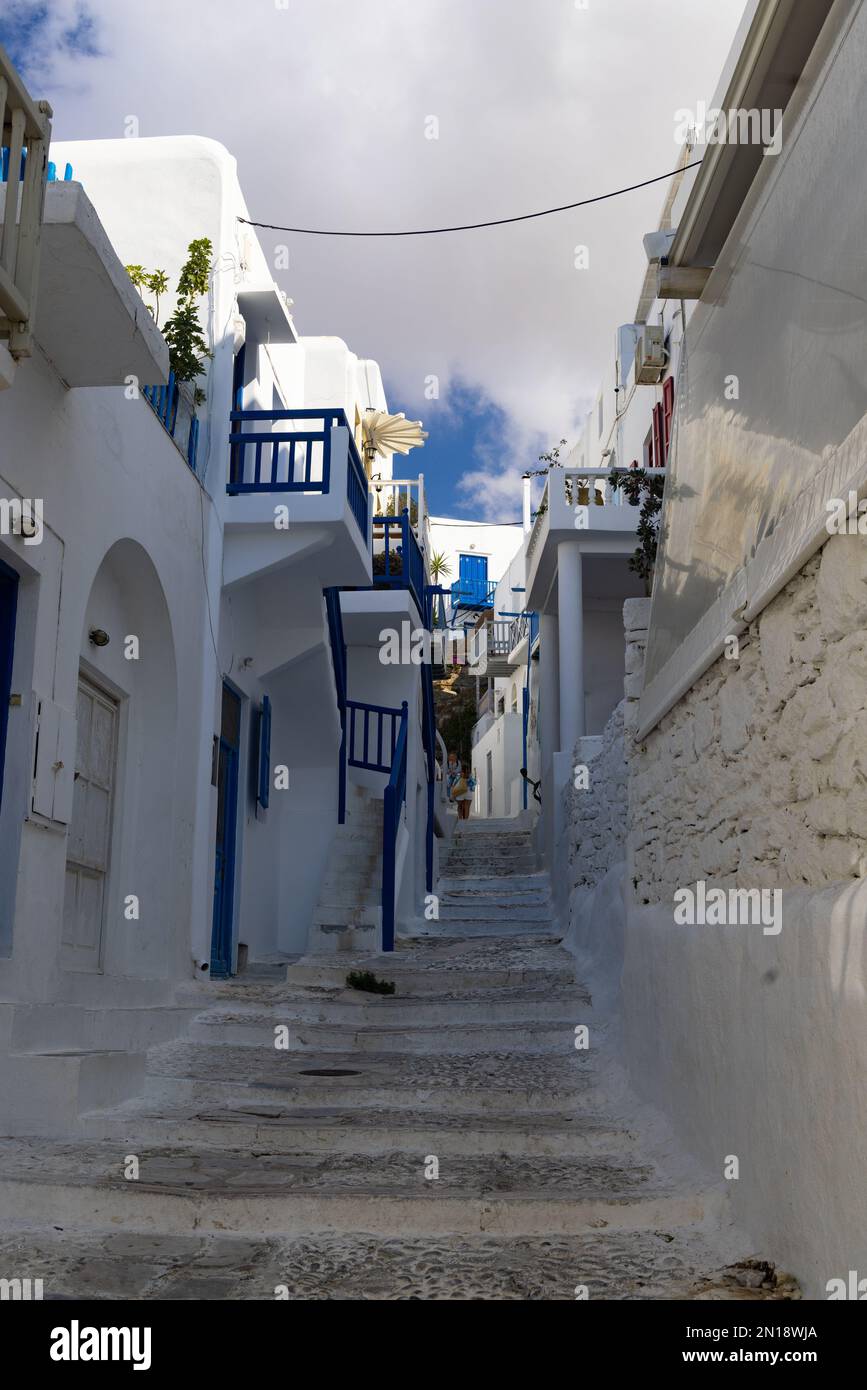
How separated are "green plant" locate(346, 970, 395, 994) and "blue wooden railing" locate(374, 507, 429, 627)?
18.3 ft

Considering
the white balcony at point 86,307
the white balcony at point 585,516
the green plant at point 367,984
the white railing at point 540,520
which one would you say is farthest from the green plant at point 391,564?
the white balcony at point 86,307

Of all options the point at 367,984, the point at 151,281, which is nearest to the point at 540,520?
the point at 151,281

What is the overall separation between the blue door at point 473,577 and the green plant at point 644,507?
66.8 ft

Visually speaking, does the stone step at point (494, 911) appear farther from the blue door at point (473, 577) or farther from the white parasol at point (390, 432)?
the blue door at point (473, 577)

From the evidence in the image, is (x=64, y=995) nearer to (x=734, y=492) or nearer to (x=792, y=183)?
(x=734, y=492)

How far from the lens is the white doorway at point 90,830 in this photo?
679 cm

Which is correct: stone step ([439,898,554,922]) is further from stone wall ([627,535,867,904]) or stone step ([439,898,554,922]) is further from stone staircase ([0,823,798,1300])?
stone wall ([627,535,867,904])

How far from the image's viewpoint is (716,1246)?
3668 mm

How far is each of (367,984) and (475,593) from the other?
87.6 ft

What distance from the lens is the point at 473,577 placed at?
3466 centimetres

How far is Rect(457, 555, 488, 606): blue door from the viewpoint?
3359 centimetres

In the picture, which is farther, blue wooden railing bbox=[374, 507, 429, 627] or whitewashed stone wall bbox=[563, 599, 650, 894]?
blue wooden railing bbox=[374, 507, 429, 627]

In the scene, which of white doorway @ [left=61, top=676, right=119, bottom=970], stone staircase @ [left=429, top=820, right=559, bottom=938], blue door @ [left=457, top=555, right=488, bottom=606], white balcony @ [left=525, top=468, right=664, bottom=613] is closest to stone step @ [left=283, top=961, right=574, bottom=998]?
white doorway @ [left=61, top=676, right=119, bottom=970]
